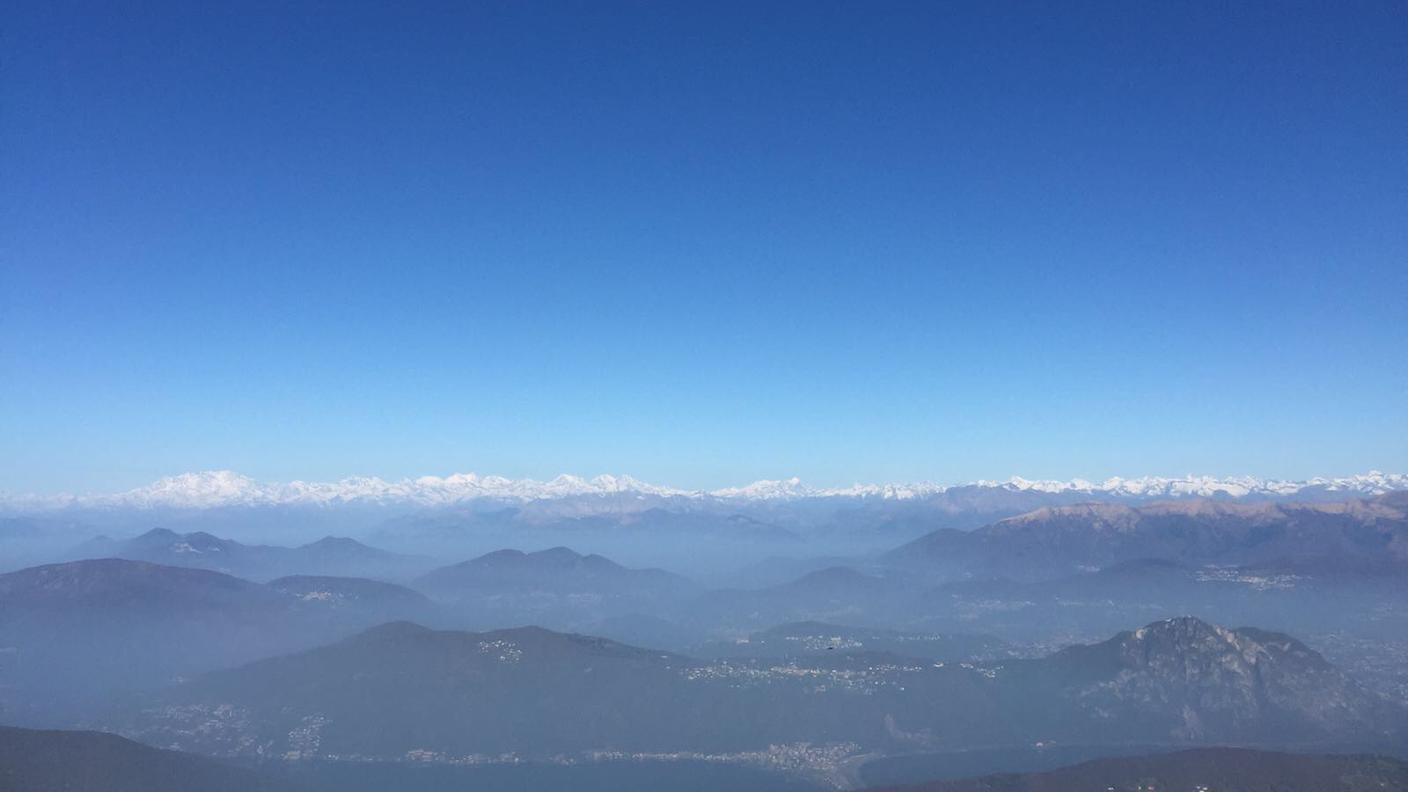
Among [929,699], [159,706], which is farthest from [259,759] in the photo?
[929,699]

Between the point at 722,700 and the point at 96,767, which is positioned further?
the point at 722,700

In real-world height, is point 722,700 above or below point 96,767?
below

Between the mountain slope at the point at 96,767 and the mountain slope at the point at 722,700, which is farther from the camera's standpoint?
the mountain slope at the point at 722,700

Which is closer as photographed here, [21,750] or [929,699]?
[21,750]

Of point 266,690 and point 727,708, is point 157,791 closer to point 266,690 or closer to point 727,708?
point 266,690

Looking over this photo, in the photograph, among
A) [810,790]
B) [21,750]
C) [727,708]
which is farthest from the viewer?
[727,708]

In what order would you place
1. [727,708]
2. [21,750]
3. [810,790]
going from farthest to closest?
[727,708] → [810,790] → [21,750]

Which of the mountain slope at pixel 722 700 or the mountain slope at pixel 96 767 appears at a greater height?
the mountain slope at pixel 96 767

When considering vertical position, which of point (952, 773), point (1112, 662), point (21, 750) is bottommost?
point (952, 773)

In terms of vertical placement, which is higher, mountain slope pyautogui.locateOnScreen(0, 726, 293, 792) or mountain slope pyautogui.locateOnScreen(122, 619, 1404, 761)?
mountain slope pyautogui.locateOnScreen(0, 726, 293, 792)

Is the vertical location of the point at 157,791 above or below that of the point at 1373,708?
above

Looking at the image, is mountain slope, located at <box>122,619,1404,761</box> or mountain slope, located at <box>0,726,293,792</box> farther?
mountain slope, located at <box>122,619,1404,761</box>
